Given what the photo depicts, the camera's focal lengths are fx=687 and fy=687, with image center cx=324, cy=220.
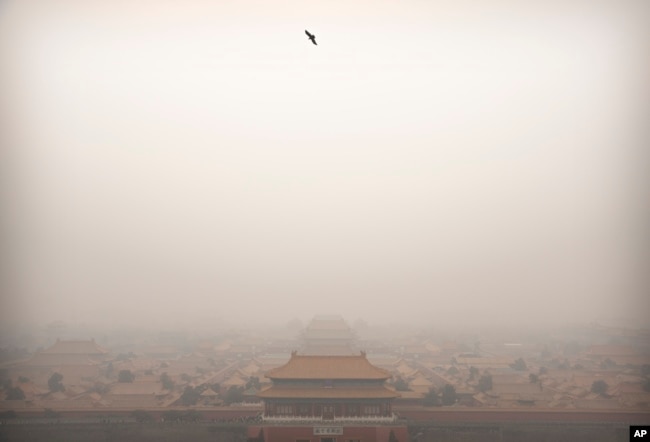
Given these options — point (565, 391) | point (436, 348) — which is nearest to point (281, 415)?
point (565, 391)

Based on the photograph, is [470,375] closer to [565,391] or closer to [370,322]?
[565,391]

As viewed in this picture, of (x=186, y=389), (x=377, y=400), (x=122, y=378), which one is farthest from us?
(x=122, y=378)

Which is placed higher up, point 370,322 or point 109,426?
point 370,322

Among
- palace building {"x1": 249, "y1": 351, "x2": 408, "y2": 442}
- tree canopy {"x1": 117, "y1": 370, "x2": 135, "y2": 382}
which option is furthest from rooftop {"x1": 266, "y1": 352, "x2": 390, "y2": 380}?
tree canopy {"x1": 117, "y1": 370, "x2": 135, "y2": 382}

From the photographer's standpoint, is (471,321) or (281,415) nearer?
(281,415)

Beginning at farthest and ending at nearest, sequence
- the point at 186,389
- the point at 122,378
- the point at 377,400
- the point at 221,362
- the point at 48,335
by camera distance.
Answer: the point at 221,362 < the point at 48,335 < the point at 122,378 < the point at 186,389 < the point at 377,400

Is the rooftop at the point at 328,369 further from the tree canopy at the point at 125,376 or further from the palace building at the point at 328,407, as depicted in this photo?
the tree canopy at the point at 125,376
